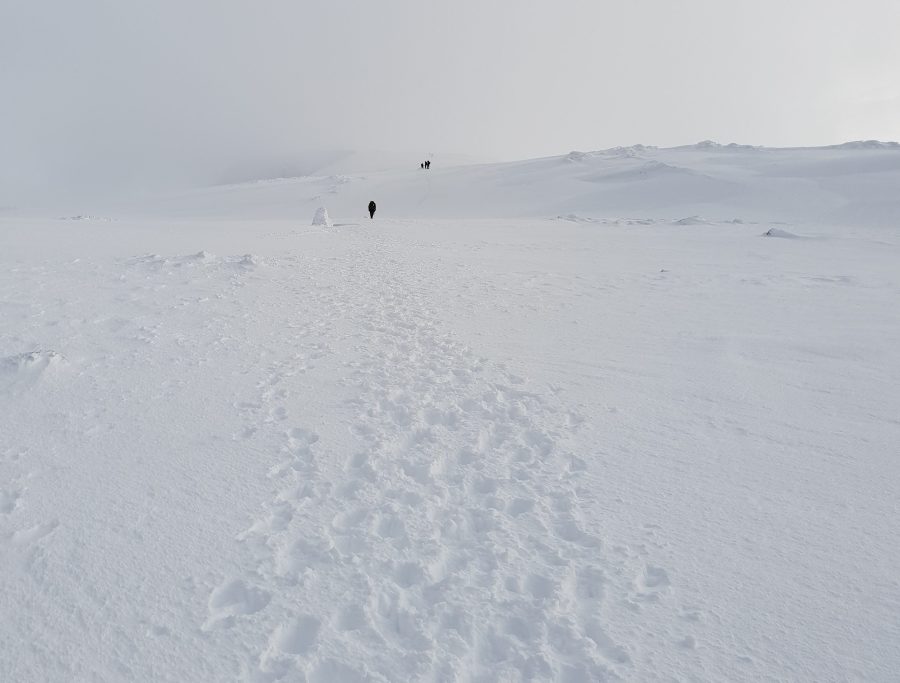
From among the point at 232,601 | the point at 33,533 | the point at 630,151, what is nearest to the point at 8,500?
the point at 33,533

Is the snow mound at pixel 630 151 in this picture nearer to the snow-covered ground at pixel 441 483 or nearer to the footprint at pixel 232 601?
the snow-covered ground at pixel 441 483

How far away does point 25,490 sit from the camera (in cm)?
373

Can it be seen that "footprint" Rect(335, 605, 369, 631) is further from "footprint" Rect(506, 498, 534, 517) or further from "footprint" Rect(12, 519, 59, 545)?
"footprint" Rect(12, 519, 59, 545)

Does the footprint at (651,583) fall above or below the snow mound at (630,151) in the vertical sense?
below

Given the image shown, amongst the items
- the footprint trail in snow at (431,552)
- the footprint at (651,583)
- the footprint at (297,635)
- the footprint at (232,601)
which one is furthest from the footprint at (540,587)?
the footprint at (232,601)

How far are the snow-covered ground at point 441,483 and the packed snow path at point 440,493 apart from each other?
2 centimetres

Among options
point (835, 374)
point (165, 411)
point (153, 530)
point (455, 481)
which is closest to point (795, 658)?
point (455, 481)

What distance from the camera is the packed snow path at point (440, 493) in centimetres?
265

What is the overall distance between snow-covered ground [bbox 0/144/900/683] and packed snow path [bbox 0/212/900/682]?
0.06ft

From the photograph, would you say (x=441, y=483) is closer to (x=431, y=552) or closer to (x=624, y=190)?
(x=431, y=552)

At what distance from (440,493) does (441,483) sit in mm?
134

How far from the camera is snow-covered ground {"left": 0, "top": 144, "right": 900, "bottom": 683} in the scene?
2664 mm

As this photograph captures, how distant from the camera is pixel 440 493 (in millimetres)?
3887

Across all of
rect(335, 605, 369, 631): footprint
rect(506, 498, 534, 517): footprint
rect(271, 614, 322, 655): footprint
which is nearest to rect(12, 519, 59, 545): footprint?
rect(271, 614, 322, 655): footprint
